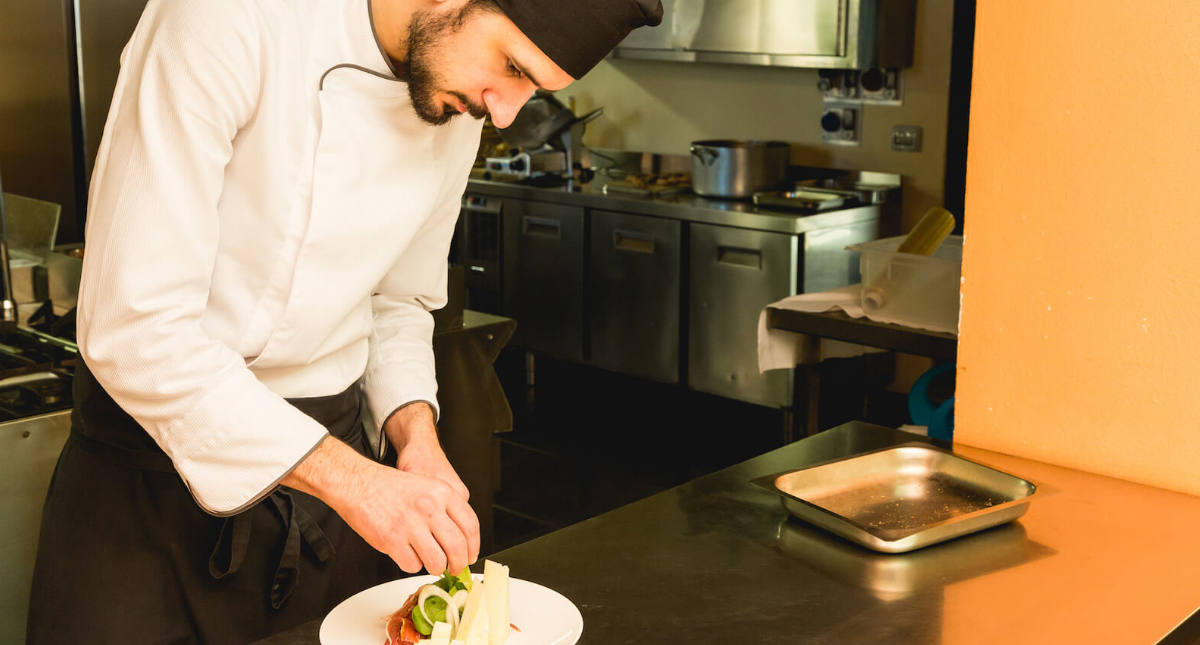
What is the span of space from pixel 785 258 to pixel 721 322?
0.42 meters

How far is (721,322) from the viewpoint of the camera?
4562 mm

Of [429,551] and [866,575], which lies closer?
[429,551]

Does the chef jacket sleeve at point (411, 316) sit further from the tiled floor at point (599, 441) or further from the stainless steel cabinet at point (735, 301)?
the stainless steel cabinet at point (735, 301)

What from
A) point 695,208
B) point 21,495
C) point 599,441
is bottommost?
point 599,441

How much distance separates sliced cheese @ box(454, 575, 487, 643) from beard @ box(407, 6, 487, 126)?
54cm

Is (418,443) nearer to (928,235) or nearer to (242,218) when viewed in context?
(242,218)

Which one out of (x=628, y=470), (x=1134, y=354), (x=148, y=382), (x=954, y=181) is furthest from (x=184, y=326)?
(x=954, y=181)

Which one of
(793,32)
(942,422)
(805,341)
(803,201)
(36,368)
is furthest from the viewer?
(793,32)

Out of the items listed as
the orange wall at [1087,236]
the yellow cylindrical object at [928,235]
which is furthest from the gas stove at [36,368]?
the yellow cylindrical object at [928,235]

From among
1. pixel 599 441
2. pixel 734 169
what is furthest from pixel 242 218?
pixel 734 169

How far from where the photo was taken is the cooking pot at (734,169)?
15.3ft

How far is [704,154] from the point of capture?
470cm

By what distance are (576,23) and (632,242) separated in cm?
359

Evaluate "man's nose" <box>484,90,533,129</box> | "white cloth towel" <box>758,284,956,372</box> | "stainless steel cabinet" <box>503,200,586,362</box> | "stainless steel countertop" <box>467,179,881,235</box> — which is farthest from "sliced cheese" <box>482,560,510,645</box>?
"stainless steel cabinet" <box>503,200,586,362</box>
